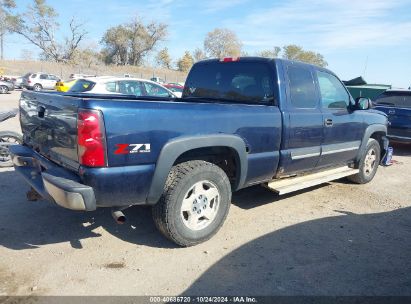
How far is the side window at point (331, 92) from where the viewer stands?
5.09 m

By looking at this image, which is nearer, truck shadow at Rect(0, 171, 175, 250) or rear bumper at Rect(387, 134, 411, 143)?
truck shadow at Rect(0, 171, 175, 250)

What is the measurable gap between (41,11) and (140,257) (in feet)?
222

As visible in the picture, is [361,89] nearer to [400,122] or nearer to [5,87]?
[400,122]

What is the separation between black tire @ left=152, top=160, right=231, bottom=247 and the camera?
11.5ft

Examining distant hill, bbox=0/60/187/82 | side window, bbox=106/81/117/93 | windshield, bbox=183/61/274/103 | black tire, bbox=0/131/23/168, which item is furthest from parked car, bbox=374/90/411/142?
distant hill, bbox=0/60/187/82

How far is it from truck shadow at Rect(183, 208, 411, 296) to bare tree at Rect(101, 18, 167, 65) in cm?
7115

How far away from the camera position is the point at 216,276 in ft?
10.8

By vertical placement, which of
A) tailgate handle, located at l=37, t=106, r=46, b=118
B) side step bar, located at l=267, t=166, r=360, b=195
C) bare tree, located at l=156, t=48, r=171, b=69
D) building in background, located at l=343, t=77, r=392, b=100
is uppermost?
bare tree, located at l=156, t=48, r=171, b=69

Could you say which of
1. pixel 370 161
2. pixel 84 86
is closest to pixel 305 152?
pixel 370 161

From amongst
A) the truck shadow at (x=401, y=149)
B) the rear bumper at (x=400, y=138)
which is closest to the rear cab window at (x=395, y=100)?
the rear bumper at (x=400, y=138)

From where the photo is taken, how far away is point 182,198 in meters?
3.57

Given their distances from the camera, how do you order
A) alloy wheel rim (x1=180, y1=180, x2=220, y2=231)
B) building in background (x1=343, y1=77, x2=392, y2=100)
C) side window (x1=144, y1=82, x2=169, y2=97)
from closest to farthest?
alloy wheel rim (x1=180, y1=180, x2=220, y2=231) → side window (x1=144, y1=82, x2=169, y2=97) → building in background (x1=343, y1=77, x2=392, y2=100)

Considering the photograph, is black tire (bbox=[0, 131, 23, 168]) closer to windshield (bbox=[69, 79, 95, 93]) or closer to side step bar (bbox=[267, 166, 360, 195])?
side step bar (bbox=[267, 166, 360, 195])

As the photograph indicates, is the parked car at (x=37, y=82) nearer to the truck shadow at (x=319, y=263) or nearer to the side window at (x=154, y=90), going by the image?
the side window at (x=154, y=90)
